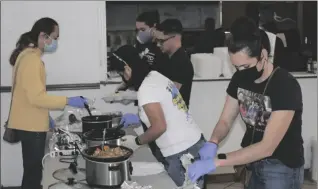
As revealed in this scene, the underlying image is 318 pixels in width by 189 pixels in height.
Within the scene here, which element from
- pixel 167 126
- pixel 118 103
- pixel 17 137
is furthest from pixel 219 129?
pixel 118 103

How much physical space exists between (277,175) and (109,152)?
0.75m

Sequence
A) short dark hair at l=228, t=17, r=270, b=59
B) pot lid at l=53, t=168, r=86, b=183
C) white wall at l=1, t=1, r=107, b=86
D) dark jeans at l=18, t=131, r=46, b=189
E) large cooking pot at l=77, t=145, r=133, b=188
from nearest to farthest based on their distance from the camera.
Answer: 1. short dark hair at l=228, t=17, r=270, b=59
2. large cooking pot at l=77, t=145, r=133, b=188
3. pot lid at l=53, t=168, r=86, b=183
4. dark jeans at l=18, t=131, r=46, b=189
5. white wall at l=1, t=1, r=107, b=86

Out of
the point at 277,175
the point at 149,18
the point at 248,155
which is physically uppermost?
the point at 149,18

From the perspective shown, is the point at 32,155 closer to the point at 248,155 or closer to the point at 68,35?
the point at 68,35

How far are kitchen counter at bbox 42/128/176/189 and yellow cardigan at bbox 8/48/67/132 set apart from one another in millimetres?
344

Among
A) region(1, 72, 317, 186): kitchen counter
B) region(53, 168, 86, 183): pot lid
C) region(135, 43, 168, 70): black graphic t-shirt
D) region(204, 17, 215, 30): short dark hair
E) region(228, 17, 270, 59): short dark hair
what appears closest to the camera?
region(228, 17, 270, 59): short dark hair

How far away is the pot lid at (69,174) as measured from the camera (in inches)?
84.8

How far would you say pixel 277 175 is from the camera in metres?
1.94

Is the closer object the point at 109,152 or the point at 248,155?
the point at 248,155

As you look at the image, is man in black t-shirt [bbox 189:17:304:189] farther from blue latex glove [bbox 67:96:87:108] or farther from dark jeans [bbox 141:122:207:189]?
blue latex glove [bbox 67:96:87:108]

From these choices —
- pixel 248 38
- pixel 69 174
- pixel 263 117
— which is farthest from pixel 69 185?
pixel 248 38

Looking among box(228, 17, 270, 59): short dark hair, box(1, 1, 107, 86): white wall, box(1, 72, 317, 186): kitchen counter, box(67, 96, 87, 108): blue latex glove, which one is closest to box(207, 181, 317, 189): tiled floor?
box(1, 72, 317, 186): kitchen counter

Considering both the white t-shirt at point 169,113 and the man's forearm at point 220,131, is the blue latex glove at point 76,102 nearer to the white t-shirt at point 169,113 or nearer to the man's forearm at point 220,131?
the white t-shirt at point 169,113

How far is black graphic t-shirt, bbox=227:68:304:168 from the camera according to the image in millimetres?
1822
